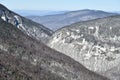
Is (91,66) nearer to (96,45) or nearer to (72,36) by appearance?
(96,45)

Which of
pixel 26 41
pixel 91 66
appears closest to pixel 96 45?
pixel 91 66

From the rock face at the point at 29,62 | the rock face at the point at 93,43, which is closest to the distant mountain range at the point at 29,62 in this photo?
the rock face at the point at 29,62

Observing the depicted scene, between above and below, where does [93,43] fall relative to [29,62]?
below

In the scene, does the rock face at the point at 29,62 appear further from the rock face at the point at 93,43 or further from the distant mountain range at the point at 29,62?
the rock face at the point at 93,43

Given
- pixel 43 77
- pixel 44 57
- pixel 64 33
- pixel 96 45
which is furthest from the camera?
pixel 64 33

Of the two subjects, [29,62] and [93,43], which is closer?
[29,62]

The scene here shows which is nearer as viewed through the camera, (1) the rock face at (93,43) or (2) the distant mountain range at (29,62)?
(2) the distant mountain range at (29,62)

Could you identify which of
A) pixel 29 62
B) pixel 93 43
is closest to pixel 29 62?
pixel 29 62

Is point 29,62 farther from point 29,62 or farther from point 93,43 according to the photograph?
point 93,43

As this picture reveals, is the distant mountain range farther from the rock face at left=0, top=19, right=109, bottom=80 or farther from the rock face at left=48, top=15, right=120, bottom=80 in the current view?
the rock face at left=48, top=15, right=120, bottom=80
